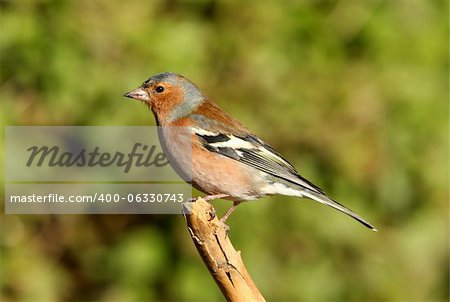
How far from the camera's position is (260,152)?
4391 mm

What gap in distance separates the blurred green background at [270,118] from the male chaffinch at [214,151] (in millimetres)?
1103

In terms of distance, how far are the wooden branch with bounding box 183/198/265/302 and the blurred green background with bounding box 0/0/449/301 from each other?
188 centimetres

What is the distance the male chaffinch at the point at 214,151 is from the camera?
415 cm

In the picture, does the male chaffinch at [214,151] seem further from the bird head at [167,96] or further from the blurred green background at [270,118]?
the blurred green background at [270,118]

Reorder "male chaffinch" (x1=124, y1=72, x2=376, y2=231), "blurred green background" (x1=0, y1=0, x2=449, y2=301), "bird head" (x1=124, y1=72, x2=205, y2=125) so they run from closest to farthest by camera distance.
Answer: "male chaffinch" (x1=124, y1=72, x2=376, y2=231) → "bird head" (x1=124, y1=72, x2=205, y2=125) → "blurred green background" (x1=0, y1=0, x2=449, y2=301)

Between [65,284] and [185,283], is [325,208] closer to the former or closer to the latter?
[185,283]

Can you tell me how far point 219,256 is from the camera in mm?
3652

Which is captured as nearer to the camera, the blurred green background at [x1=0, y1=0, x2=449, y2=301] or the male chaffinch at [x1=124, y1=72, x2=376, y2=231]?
the male chaffinch at [x1=124, y1=72, x2=376, y2=231]

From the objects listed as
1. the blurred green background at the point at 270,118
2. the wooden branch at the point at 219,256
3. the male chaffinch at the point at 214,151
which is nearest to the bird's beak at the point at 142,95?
the male chaffinch at the point at 214,151

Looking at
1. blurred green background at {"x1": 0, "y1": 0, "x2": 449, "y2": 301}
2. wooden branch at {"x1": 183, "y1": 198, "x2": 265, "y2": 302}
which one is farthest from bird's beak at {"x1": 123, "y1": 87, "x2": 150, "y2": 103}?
blurred green background at {"x1": 0, "y1": 0, "x2": 449, "y2": 301}

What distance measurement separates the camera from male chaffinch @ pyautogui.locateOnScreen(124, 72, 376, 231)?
4.15 metres

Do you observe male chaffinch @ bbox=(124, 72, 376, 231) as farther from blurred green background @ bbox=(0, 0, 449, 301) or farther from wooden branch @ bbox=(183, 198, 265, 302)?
blurred green background @ bbox=(0, 0, 449, 301)

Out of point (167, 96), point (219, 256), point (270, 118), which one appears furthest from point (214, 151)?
point (270, 118)

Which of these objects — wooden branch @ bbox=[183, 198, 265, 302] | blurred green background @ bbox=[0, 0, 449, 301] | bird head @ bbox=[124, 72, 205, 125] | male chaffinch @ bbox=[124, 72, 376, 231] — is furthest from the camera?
blurred green background @ bbox=[0, 0, 449, 301]
